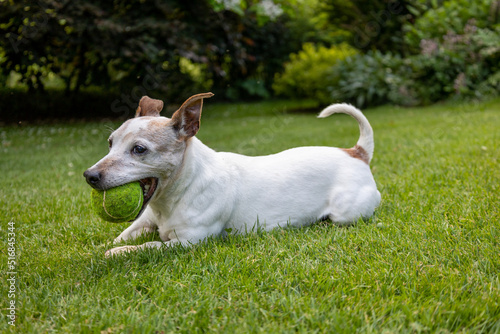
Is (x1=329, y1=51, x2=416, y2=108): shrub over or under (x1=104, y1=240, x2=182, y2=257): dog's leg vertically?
under

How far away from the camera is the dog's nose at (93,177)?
7.63 ft

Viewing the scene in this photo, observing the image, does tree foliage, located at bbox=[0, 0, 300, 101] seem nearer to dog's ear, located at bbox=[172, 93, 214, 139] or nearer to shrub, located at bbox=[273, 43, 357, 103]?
shrub, located at bbox=[273, 43, 357, 103]

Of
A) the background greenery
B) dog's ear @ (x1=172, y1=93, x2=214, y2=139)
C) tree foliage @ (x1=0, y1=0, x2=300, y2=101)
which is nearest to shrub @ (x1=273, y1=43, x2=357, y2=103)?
the background greenery

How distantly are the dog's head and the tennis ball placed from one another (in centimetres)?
4

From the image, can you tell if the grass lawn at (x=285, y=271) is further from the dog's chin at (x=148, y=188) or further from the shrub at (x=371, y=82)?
the shrub at (x=371, y=82)

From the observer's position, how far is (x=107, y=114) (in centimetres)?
1147

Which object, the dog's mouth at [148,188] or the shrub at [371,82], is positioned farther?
the shrub at [371,82]

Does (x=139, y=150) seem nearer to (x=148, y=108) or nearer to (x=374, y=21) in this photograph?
(x=148, y=108)

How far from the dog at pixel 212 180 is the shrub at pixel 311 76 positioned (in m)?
9.07

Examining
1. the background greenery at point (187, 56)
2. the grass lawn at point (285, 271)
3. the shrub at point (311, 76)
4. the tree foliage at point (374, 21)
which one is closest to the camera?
the grass lawn at point (285, 271)

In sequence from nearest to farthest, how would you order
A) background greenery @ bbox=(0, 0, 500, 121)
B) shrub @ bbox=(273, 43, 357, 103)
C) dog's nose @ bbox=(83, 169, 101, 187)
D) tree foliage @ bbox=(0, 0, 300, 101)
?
dog's nose @ bbox=(83, 169, 101, 187)
tree foliage @ bbox=(0, 0, 300, 101)
background greenery @ bbox=(0, 0, 500, 121)
shrub @ bbox=(273, 43, 357, 103)

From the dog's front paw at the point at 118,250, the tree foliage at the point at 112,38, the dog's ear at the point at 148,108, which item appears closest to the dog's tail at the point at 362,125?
the dog's ear at the point at 148,108

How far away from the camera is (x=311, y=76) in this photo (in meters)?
12.1

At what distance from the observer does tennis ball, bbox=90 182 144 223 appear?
2.37 metres
